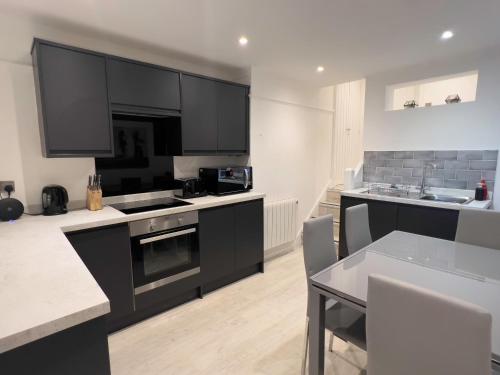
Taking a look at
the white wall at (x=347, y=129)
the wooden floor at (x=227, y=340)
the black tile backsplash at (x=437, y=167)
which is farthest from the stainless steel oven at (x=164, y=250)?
the white wall at (x=347, y=129)

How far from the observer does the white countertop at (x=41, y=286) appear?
0.82 meters

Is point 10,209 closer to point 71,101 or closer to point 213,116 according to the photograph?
point 71,101

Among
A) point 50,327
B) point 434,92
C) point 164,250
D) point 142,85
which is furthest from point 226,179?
point 434,92

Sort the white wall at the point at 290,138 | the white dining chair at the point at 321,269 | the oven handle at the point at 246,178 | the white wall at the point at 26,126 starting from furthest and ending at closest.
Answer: the white wall at the point at 290,138 → the oven handle at the point at 246,178 → the white wall at the point at 26,126 → the white dining chair at the point at 321,269

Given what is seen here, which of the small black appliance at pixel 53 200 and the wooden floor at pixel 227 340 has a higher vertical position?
the small black appliance at pixel 53 200

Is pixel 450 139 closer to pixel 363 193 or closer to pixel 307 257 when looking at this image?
pixel 363 193

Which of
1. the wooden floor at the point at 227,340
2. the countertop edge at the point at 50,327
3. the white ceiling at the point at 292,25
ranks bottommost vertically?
the wooden floor at the point at 227,340

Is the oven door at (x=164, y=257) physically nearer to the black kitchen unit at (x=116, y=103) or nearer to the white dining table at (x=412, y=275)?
the black kitchen unit at (x=116, y=103)

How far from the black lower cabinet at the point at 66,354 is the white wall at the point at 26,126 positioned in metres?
1.69

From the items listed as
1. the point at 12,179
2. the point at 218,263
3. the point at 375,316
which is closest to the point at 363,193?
the point at 218,263

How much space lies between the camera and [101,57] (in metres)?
2.12

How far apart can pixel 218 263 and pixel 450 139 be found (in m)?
2.81

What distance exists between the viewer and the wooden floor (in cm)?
184

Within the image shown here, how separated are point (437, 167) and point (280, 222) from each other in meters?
1.90
